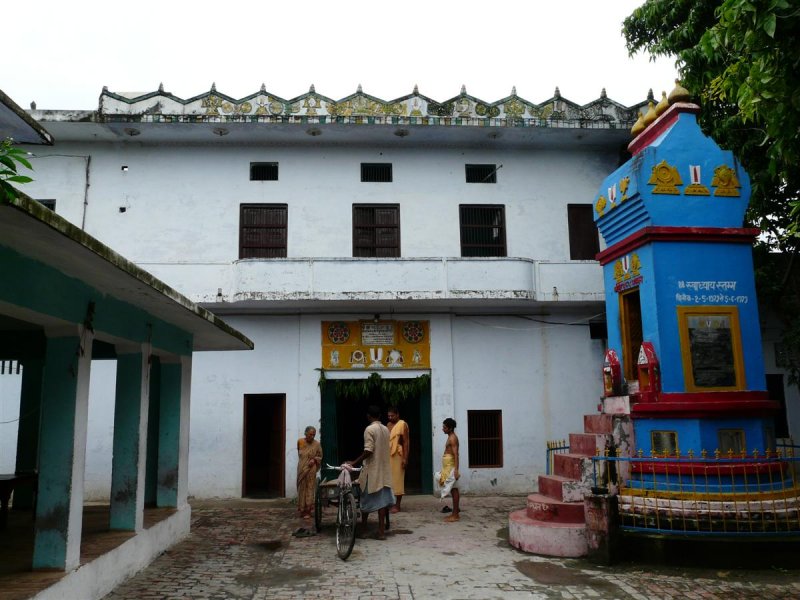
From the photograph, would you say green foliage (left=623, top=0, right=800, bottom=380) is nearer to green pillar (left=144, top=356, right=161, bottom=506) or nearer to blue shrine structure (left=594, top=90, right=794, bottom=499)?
blue shrine structure (left=594, top=90, right=794, bottom=499)

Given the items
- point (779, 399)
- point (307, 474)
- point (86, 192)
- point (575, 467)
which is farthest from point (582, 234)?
point (86, 192)

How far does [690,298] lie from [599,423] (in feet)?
7.06

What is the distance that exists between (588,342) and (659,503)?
6985 mm

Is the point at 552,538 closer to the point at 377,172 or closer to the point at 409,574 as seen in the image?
the point at 409,574

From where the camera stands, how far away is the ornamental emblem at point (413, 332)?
A: 13508 millimetres

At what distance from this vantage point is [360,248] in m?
13.9

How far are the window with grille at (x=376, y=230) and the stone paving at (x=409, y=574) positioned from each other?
22.0 feet

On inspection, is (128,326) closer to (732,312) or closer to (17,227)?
(17,227)

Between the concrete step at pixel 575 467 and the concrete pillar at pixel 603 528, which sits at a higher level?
the concrete step at pixel 575 467

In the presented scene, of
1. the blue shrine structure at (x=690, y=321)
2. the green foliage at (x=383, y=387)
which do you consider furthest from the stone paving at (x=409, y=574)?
the green foliage at (x=383, y=387)

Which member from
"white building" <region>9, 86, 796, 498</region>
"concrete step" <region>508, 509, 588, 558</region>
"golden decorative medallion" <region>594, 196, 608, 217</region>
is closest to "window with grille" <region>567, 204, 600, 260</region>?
"white building" <region>9, 86, 796, 498</region>

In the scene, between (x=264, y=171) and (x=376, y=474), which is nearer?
(x=376, y=474)

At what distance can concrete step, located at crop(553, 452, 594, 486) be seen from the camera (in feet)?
24.8

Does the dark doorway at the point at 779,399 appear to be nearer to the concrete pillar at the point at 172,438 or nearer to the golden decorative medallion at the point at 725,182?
the golden decorative medallion at the point at 725,182
